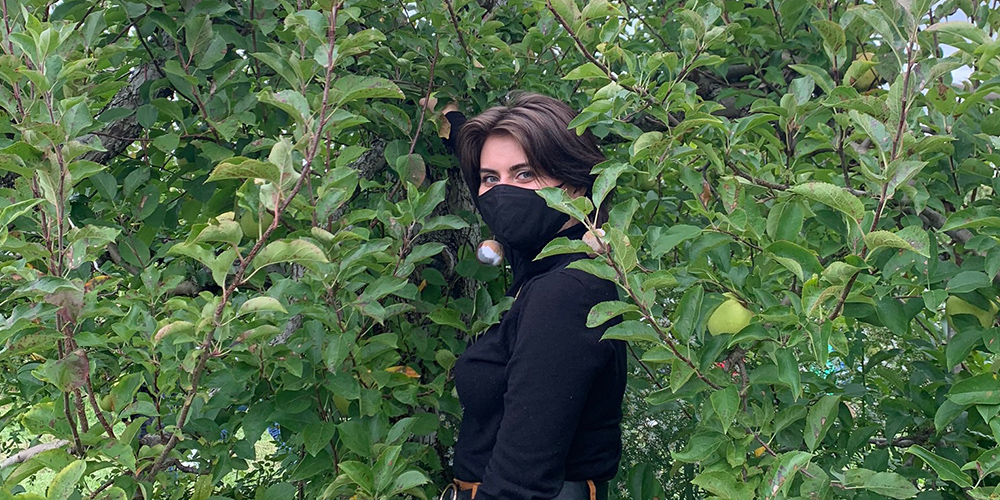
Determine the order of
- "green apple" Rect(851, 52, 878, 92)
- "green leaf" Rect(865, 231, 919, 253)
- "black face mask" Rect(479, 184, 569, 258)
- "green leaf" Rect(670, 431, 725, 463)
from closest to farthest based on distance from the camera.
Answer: "green leaf" Rect(865, 231, 919, 253) → "green leaf" Rect(670, 431, 725, 463) → "black face mask" Rect(479, 184, 569, 258) → "green apple" Rect(851, 52, 878, 92)

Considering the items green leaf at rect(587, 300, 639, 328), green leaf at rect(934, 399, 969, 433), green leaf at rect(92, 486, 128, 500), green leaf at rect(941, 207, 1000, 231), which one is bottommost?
green leaf at rect(92, 486, 128, 500)

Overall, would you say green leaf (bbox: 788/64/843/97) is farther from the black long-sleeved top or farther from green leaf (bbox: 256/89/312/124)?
green leaf (bbox: 256/89/312/124)

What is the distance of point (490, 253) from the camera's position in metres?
1.91

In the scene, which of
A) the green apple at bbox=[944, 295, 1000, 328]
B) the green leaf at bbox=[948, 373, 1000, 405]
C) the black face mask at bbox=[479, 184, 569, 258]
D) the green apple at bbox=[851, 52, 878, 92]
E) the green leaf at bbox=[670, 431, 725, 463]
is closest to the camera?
the green leaf at bbox=[948, 373, 1000, 405]

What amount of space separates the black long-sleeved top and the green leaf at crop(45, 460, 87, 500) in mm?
706

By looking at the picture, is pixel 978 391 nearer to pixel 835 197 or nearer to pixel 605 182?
pixel 835 197

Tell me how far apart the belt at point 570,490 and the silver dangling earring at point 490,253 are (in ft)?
1.68

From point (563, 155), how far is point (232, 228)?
2.74ft

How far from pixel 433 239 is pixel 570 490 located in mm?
931

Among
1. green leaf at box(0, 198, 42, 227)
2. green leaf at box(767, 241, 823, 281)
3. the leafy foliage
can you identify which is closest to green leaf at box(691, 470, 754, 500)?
the leafy foliage

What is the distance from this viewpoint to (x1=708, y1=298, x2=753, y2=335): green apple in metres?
1.42

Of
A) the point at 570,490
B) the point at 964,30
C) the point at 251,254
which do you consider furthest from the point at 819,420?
the point at 251,254

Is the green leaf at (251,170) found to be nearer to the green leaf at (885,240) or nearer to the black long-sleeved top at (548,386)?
the black long-sleeved top at (548,386)

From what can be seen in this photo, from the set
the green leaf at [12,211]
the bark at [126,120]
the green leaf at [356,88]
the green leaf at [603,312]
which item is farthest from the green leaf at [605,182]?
the bark at [126,120]
